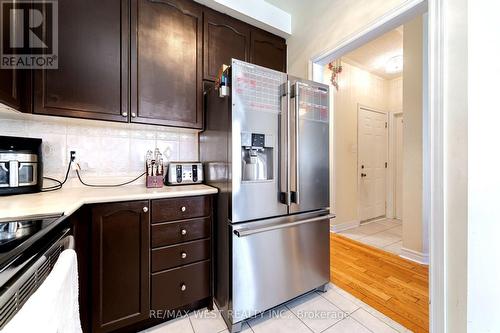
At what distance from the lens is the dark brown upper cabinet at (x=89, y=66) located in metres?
1.29

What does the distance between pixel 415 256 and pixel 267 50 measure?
9.23 ft

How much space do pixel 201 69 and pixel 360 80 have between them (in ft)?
9.86

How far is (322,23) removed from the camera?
1.91m

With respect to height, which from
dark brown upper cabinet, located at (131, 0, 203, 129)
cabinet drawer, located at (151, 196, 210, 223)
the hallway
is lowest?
the hallway

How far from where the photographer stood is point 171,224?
1366mm

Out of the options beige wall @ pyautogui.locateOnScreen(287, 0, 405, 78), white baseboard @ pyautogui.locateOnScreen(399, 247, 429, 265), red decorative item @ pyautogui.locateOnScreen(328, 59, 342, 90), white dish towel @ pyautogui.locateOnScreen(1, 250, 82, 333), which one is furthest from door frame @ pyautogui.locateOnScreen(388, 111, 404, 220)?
white dish towel @ pyautogui.locateOnScreen(1, 250, 82, 333)

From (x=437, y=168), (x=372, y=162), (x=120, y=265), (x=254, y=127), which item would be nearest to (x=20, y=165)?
(x=120, y=265)

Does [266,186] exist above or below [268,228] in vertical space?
above

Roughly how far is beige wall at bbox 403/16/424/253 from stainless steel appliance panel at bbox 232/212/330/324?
1.36 meters

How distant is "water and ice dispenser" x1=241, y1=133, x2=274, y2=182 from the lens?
1.40m

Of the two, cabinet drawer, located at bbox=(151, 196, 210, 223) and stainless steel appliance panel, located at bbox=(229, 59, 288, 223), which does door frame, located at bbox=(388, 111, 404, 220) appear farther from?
cabinet drawer, located at bbox=(151, 196, 210, 223)

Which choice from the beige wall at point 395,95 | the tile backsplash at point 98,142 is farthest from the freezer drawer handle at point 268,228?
the beige wall at point 395,95

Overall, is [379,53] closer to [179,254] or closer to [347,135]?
[347,135]

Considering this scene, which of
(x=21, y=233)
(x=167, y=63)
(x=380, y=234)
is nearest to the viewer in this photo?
(x=21, y=233)
